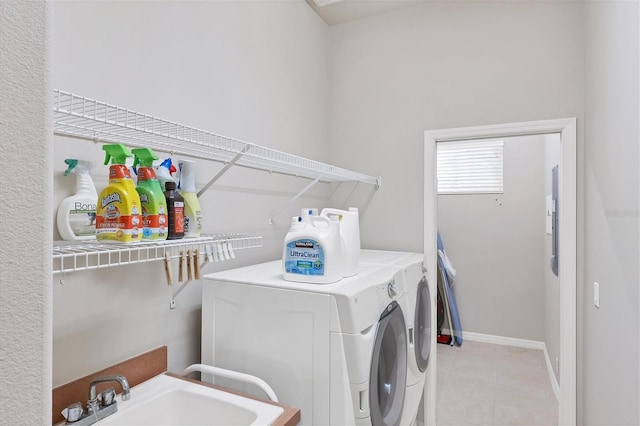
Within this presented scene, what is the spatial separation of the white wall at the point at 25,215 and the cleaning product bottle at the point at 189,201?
2.66 feet

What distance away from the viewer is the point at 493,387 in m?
3.24

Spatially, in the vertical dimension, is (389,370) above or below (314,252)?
below

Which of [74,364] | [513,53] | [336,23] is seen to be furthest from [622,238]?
[336,23]

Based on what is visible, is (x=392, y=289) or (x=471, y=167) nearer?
(x=392, y=289)

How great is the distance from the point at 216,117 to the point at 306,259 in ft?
2.77

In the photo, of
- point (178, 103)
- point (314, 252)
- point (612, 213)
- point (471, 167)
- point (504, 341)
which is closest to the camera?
point (314, 252)

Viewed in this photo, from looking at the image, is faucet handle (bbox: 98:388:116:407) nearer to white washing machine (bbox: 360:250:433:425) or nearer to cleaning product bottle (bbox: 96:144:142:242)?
cleaning product bottle (bbox: 96:144:142:242)

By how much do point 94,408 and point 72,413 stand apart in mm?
57

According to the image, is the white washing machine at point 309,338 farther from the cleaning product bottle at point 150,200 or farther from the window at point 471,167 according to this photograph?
the window at point 471,167

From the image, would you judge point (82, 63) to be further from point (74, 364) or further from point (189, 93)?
point (74, 364)

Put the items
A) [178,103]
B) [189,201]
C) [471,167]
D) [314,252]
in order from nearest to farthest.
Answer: [189,201], [314,252], [178,103], [471,167]

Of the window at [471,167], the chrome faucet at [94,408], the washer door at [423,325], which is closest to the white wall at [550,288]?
the window at [471,167]

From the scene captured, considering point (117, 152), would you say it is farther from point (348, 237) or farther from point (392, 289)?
point (392, 289)

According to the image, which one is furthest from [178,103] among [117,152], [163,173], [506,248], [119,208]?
[506,248]
